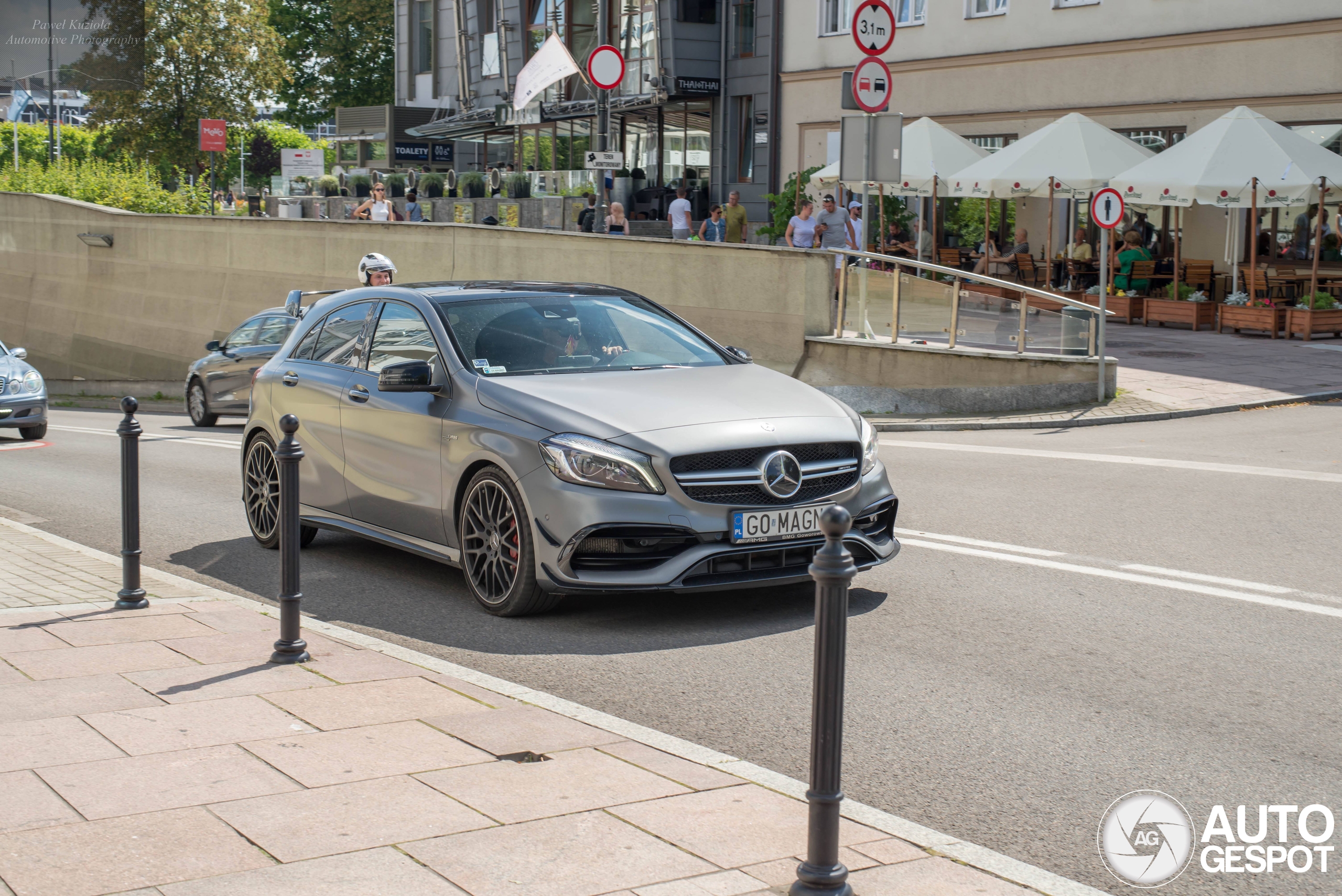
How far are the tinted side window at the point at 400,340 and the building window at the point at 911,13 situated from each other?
85.7ft

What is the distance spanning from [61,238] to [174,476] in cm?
2552

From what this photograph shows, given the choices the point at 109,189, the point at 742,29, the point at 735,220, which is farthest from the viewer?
the point at 109,189

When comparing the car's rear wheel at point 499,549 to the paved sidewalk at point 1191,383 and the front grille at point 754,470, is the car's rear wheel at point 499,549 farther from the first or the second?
the paved sidewalk at point 1191,383

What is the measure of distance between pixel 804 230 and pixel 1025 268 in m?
8.43

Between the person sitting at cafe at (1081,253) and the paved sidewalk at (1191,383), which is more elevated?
the person sitting at cafe at (1081,253)

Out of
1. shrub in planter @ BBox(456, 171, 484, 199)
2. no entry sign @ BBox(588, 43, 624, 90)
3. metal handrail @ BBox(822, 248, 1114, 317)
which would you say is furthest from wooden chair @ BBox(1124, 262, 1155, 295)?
shrub in planter @ BBox(456, 171, 484, 199)

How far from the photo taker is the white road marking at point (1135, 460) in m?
11.3

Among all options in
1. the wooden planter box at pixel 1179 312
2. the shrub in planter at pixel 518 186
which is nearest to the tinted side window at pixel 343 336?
the wooden planter box at pixel 1179 312

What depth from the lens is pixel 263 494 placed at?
911 cm

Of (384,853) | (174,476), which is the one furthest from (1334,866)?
(174,476)

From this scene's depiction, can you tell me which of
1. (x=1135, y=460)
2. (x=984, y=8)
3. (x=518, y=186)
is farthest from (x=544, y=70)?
(x=1135, y=460)

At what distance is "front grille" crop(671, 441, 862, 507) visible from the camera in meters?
6.51

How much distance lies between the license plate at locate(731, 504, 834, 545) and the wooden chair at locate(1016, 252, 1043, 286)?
879 inches

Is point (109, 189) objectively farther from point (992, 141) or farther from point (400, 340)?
point (400, 340)
